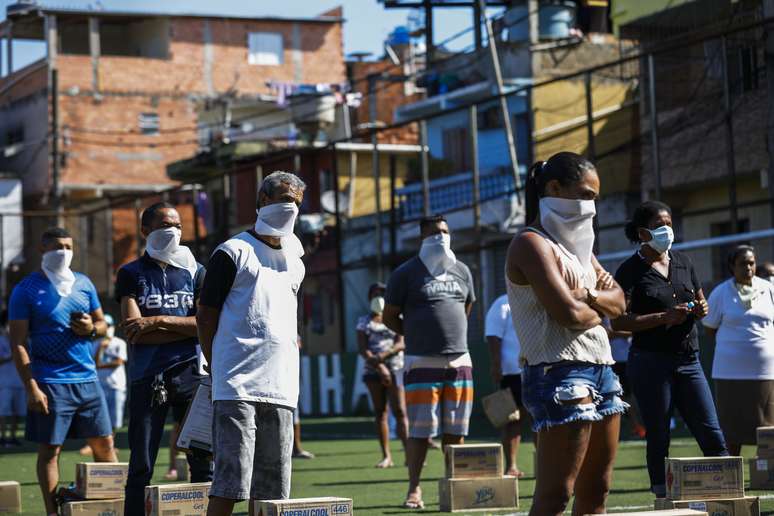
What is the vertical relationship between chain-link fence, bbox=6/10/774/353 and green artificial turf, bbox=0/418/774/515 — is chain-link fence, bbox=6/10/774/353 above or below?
above

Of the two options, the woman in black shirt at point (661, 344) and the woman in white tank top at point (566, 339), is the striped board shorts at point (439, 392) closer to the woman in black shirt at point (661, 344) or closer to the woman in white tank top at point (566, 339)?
the woman in black shirt at point (661, 344)

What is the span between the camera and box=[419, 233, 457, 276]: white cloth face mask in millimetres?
11578

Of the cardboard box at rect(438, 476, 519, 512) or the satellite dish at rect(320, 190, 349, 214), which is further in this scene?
the satellite dish at rect(320, 190, 349, 214)

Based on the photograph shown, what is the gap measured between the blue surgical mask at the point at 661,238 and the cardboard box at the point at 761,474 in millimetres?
2477

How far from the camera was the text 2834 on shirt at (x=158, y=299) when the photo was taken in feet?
29.5

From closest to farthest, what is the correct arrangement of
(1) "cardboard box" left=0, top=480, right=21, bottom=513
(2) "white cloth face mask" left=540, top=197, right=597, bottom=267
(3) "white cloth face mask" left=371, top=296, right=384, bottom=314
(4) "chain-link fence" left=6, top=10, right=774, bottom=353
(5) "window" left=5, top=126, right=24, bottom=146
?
(2) "white cloth face mask" left=540, top=197, right=597, bottom=267 → (1) "cardboard box" left=0, top=480, right=21, bottom=513 → (3) "white cloth face mask" left=371, top=296, right=384, bottom=314 → (4) "chain-link fence" left=6, top=10, right=774, bottom=353 → (5) "window" left=5, top=126, right=24, bottom=146

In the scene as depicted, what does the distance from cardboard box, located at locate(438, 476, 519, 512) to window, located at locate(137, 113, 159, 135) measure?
52.5m

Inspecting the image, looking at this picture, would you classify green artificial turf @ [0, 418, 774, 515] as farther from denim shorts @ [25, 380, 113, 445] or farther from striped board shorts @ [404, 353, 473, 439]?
denim shorts @ [25, 380, 113, 445]

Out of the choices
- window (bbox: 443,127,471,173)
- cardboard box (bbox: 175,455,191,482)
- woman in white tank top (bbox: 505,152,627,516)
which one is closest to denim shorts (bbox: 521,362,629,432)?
woman in white tank top (bbox: 505,152,627,516)

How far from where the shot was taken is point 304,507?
7.34 meters

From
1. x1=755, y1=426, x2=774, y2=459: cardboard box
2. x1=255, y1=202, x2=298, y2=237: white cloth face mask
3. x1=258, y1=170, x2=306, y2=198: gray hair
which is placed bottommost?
x1=755, y1=426, x2=774, y2=459: cardboard box

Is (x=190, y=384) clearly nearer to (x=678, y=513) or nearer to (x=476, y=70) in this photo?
(x=678, y=513)

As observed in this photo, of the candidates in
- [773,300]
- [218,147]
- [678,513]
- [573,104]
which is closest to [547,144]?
[573,104]

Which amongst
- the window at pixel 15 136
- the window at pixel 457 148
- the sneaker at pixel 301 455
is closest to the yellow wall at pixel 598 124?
the window at pixel 457 148
